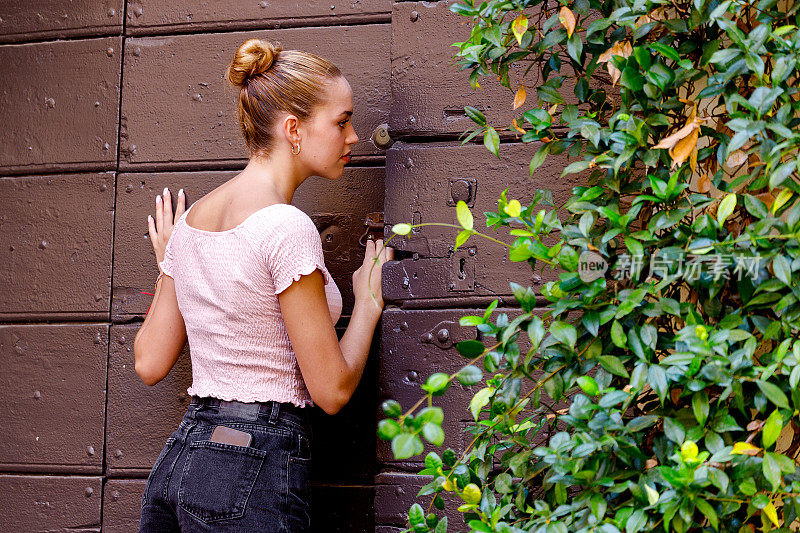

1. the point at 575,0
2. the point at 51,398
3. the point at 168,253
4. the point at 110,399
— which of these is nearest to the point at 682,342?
the point at 575,0

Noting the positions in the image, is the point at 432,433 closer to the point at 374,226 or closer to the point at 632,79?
the point at 632,79

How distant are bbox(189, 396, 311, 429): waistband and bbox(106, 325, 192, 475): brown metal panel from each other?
0.68 meters

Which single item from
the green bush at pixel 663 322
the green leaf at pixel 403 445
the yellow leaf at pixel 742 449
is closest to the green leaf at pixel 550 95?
the green bush at pixel 663 322

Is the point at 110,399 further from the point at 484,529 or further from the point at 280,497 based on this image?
the point at 484,529

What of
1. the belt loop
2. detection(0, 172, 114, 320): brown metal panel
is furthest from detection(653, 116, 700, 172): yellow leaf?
detection(0, 172, 114, 320): brown metal panel

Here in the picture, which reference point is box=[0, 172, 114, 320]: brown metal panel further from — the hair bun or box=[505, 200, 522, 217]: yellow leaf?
box=[505, 200, 522, 217]: yellow leaf

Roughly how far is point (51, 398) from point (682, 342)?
213cm

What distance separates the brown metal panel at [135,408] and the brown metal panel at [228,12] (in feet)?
3.40

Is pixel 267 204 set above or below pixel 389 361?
above

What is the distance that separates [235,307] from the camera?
76.2 inches

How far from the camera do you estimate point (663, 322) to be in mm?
1628

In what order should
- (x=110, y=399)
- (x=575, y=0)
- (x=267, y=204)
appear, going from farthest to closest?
(x=110, y=399)
(x=267, y=204)
(x=575, y=0)

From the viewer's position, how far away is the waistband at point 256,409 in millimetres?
1914

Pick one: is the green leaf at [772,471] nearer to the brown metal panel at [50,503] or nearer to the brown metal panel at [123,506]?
the brown metal panel at [123,506]
